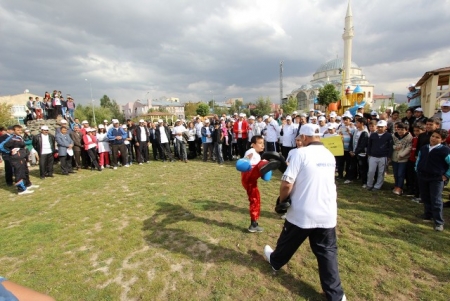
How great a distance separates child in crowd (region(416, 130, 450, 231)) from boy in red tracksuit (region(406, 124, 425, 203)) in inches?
50.5

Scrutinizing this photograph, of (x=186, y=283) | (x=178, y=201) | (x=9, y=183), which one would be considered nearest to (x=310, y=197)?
(x=186, y=283)

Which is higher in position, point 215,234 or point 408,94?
point 408,94

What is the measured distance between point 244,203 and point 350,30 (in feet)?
208

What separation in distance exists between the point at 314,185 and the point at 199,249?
7.26ft

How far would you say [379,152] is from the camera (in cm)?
592

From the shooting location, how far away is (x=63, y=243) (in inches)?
163

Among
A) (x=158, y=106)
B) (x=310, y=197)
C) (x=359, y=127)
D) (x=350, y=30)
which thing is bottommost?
(x=310, y=197)

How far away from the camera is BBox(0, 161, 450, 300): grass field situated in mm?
2891

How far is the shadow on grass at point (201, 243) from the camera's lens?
2980 millimetres

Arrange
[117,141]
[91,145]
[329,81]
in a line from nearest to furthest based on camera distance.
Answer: [91,145], [117,141], [329,81]

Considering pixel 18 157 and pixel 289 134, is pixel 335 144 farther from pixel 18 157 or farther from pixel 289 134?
pixel 18 157

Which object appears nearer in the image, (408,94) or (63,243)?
(63,243)

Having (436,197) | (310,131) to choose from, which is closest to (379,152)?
(436,197)

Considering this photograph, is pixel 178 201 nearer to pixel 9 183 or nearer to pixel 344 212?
pixel 344 212
